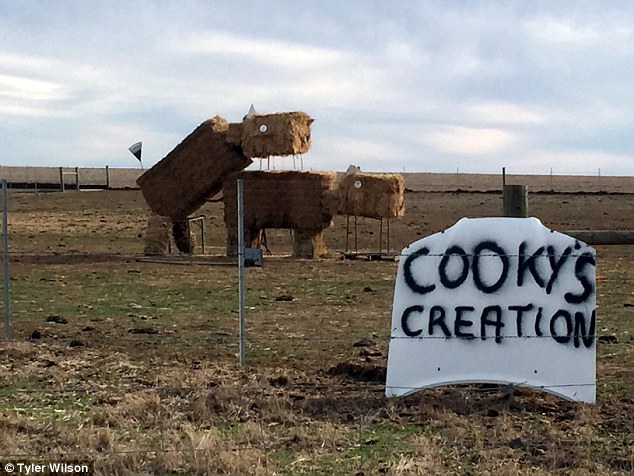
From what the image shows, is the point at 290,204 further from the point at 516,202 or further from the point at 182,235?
the point at 516,202

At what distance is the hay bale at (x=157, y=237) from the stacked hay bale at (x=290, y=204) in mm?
1792

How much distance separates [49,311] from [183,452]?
736 cm

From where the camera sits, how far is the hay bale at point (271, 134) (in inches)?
880

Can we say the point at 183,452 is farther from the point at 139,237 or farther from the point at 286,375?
the point at 139,237

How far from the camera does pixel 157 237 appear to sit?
2367 cm

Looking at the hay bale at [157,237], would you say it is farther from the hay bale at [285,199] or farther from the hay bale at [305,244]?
the hay bale at [305,244]

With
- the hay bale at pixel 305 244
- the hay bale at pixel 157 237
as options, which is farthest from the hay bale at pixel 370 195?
the hay bale at pixel 157 237

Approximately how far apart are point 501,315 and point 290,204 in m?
15.9

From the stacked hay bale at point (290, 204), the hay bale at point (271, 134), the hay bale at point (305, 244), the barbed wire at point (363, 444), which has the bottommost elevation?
the barbed wire at point (363, 444)

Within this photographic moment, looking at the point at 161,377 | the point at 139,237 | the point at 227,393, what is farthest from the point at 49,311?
the point at 139,237

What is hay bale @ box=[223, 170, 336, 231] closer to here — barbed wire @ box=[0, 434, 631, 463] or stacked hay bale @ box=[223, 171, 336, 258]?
stacked hay bale @ box=[223, 171, 336, 258]

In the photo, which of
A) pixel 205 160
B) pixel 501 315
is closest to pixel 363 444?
pixel 501 315

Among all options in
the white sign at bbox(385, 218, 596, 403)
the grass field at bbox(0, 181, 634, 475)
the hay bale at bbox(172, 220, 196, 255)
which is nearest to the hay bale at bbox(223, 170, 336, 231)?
the hay bale at bbox(172, 220, 196, 255)

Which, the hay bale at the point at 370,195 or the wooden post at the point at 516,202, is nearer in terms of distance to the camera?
the wooden post at the point at 516,202
